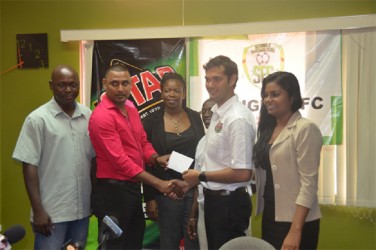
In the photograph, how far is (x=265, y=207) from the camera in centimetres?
245

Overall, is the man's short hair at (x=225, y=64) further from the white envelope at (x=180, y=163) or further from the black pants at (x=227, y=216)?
the black pants at (x=227, y=216)

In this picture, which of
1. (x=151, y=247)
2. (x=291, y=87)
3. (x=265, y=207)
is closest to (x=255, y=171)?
(x=265, y=207)

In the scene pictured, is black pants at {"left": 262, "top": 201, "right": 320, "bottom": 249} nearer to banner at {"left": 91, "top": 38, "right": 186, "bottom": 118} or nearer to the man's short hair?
the man's short hair

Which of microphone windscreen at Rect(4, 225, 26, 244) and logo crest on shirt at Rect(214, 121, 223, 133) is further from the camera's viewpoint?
logo crest on shirt at Rect(214, 121, 223, 133)

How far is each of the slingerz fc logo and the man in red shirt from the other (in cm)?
92

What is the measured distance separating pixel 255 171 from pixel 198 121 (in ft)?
2.18

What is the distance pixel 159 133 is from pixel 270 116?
86 centimetres

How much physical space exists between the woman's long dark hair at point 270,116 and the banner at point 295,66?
226 mm

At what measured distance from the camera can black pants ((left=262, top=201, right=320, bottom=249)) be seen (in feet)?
7.55

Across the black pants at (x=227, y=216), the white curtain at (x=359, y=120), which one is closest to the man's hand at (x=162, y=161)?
the black pants at (x=227, y=216)

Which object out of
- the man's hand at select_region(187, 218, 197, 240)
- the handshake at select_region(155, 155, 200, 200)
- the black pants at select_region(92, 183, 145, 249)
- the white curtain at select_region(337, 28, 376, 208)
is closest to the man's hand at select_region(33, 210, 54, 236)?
the black pants at select_region(92, 183, 145, 249)

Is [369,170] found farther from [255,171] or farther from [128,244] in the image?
[128,244]

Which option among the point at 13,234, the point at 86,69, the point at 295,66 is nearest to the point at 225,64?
the point at 295,66

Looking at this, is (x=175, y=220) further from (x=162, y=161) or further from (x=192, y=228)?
(x=162, y=161)
